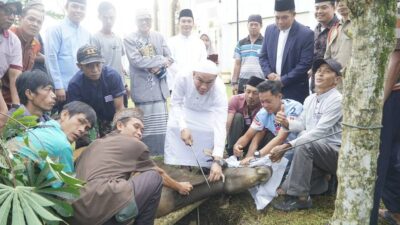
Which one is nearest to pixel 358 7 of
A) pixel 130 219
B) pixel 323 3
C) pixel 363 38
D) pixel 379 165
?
pixel 363 38

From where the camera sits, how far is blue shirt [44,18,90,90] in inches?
168

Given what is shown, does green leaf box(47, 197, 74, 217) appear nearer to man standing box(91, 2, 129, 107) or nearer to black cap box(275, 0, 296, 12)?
man standing box(91, 2, 129, 107)

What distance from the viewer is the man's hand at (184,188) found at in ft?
A: 11.8

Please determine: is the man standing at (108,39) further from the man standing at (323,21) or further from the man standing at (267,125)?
the man standing at (323,21)

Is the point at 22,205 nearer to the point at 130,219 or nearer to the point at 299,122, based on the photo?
the point at 130,219

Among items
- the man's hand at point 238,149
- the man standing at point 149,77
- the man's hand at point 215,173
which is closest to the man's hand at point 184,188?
the man's hand at point 215,173

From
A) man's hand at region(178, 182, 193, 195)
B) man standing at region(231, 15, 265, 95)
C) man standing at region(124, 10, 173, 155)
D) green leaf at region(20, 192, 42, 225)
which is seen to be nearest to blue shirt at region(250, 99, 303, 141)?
man's hand at region(178, 182, 193, 195)

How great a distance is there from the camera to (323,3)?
427 cm

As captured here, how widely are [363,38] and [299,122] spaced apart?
6.26 ft

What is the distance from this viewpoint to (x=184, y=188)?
360cm

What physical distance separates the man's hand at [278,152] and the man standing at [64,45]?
2.29 m

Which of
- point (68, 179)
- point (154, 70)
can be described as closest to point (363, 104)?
point (68, 179)

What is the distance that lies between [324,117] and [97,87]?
89.4 inches

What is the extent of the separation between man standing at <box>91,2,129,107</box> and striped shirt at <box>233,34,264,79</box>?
190 cm
